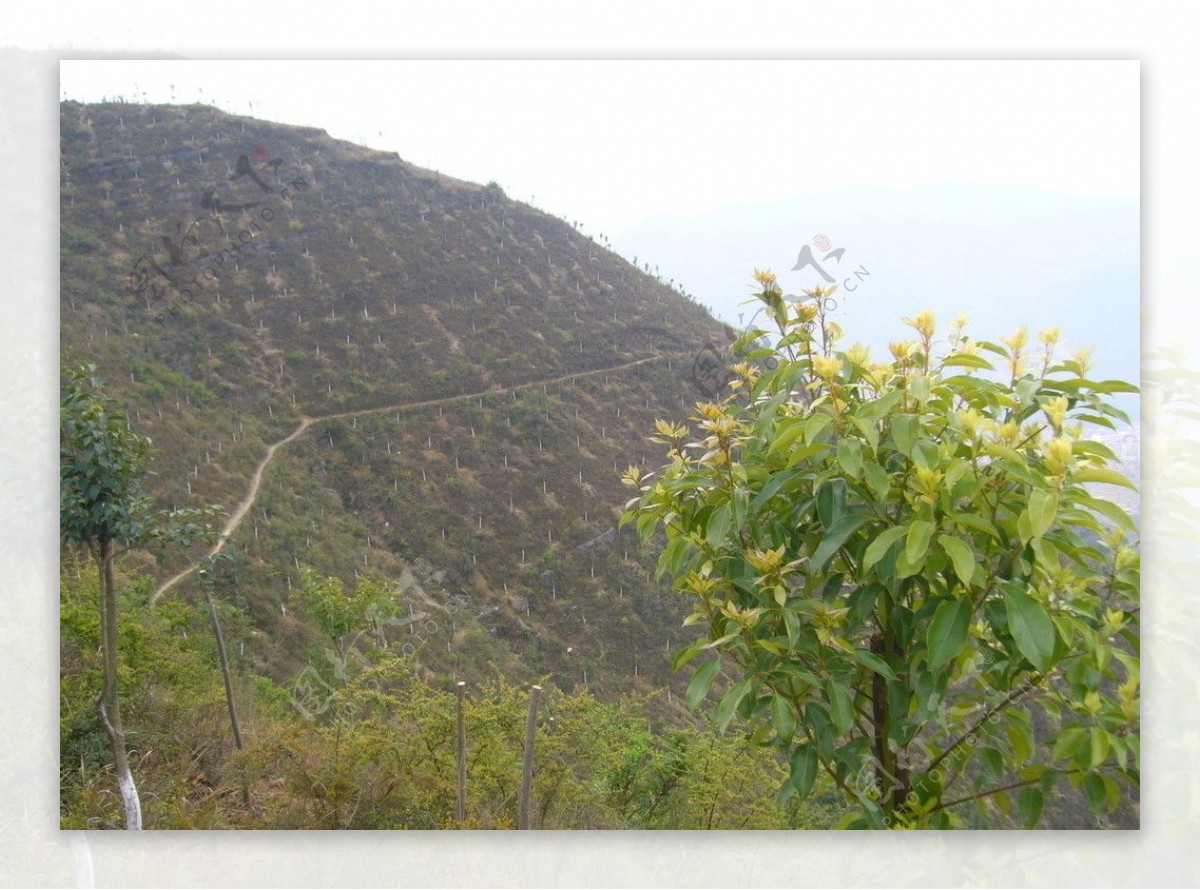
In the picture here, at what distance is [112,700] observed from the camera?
2410 mm

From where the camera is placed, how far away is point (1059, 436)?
1.54 metres

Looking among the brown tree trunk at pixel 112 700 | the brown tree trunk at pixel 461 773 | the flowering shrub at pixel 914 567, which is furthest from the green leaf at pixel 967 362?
the brown tree trunk at pixel 112 700

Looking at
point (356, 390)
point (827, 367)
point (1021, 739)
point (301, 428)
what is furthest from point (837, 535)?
point (356, 390)

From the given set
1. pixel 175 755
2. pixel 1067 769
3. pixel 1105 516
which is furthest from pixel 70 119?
pixel 1067 769

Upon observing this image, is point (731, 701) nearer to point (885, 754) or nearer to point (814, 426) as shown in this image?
point (885, 754)

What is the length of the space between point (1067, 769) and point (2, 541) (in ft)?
8.70

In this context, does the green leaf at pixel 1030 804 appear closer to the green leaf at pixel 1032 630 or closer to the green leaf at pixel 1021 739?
the green leaf at pixel 1021 739

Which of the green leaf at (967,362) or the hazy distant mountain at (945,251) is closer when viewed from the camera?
the green leaf at (967,362)

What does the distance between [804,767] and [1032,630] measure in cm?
53

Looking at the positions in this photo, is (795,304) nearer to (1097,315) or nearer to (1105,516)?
(1105,516)

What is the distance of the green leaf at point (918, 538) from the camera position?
1479mm

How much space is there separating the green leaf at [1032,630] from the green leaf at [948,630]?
82 mm

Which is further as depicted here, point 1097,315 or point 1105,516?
point 1097,315

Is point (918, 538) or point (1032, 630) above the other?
point (918, 538)
